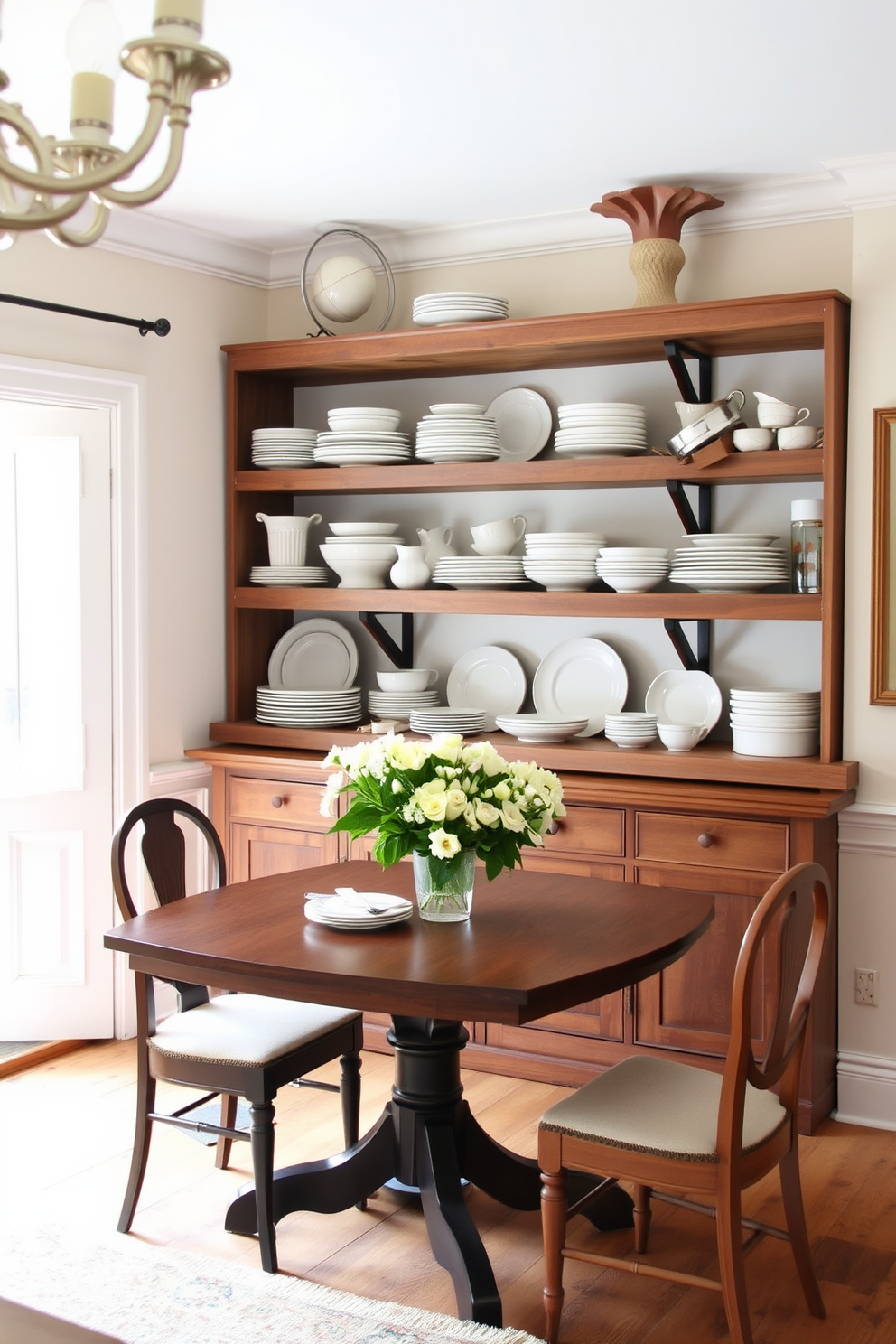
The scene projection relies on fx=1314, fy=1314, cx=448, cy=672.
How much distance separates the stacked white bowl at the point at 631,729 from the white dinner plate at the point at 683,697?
0.40ft

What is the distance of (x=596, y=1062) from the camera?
150 inches

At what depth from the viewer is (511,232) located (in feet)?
14.0

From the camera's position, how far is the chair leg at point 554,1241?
2490mm

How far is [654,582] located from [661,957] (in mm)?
1569

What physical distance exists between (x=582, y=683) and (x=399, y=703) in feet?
2.04

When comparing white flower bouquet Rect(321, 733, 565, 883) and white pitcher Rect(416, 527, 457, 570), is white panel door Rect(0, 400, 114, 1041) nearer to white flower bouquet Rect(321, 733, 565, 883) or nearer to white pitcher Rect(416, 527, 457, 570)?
white pitcher Rect(416, 527, 457, 570)

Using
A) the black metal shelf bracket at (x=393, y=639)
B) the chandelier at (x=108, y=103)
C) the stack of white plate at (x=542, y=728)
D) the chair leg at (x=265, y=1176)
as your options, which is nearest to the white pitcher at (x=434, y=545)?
the black metal shelf bracket at (x=393, y=639)

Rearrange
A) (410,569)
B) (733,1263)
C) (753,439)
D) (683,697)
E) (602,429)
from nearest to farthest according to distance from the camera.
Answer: (733,1263) < (753,439) < (602,429) < (683,697) < (410,569)

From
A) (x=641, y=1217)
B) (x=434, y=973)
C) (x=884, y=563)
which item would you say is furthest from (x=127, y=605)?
(x=641, y=1217)

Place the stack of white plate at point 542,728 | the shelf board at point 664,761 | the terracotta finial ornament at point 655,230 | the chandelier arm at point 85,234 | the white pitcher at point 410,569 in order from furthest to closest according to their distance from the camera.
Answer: the white pitcher at point 410,569, the stack of white plate at point 542,728, the terracotta finial ornament at point 655,230, the shelf board at point 664,761, the chandelier arm at point 85,234

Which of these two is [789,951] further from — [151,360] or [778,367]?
[151,360]

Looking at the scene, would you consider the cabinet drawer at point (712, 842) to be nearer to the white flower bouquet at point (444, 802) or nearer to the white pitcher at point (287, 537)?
the white flower bouquet at point (444, 802)

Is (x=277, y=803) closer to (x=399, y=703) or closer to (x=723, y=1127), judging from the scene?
(x=399, y=703)

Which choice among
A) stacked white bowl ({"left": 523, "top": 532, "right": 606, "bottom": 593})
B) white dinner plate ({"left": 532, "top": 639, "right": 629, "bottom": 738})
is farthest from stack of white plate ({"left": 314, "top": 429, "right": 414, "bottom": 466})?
white dinner plate ({"left": 532, "top": 639, "right": 629, "bottom": 738})
